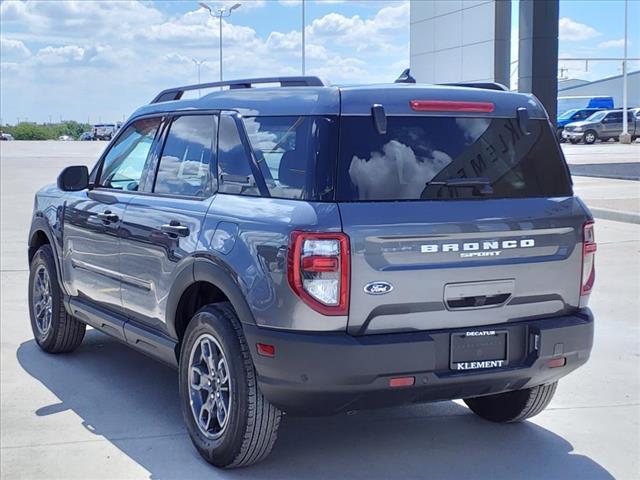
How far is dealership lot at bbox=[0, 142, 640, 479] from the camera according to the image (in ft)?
15.0

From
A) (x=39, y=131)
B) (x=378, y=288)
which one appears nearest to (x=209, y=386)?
(x=378, y=288)

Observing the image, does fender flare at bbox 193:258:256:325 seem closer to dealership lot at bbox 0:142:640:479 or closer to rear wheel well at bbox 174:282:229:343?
rear wheel well at bbox 174:282:229:343

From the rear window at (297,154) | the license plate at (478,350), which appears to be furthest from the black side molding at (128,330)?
the license plate at (478,350)

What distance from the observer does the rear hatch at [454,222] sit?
402 centimetres

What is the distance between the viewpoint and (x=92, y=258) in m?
5.89

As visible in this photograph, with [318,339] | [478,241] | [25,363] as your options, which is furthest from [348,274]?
[25,363]

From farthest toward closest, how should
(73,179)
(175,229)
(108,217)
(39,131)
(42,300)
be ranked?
(39,131)
(42,300)
(73,179)
(108,217)
(175,229)

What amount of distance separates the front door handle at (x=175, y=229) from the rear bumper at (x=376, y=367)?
2.58 feet

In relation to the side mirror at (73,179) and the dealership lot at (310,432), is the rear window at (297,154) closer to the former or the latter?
the dealership lot at (310,432)

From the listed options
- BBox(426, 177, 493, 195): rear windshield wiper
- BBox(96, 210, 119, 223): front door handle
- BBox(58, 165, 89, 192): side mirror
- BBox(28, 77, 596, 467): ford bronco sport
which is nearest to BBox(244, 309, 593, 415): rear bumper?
BBox(28, 77, 596, 467): ford bronco sport

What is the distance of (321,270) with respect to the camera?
394 cm

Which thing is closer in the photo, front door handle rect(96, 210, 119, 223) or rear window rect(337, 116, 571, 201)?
rear window rect(337, 116, 571, 201)

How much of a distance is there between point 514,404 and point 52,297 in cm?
341

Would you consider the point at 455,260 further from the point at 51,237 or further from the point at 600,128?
the point at 600,128
